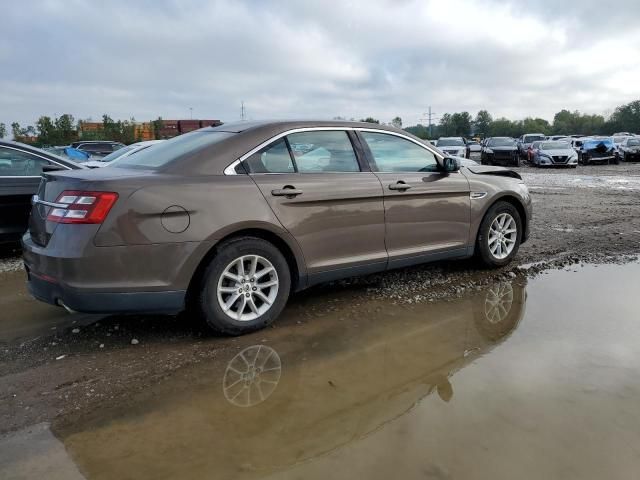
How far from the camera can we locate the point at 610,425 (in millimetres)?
2611

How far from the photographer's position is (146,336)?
3.89 m

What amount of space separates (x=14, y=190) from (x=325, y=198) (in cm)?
428

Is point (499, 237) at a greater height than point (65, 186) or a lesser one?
lesser

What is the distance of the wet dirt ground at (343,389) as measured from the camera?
2.39m

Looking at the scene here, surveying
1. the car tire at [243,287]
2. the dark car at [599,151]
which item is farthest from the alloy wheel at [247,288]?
the dark car at [599,151]

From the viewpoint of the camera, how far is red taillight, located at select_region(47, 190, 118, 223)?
3301 mm

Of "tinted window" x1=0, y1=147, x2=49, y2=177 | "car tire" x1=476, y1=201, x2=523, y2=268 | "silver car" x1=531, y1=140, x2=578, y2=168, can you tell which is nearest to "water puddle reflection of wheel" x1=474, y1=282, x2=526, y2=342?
"car tire" x1=476, y1=201, x2=523, y2=268

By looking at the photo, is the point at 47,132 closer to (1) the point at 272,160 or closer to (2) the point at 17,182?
(2) the point at 17,182

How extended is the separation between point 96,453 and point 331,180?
2.54 m

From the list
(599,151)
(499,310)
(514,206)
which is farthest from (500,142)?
(499,310)

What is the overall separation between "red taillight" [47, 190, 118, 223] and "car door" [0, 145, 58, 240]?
11.2 feet

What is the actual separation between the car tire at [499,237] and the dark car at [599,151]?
24.8m

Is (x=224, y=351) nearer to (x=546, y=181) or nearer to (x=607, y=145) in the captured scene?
(x=546, y=181)

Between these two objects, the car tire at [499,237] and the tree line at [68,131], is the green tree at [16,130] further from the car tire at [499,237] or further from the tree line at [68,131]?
the car tire at [499,237]
